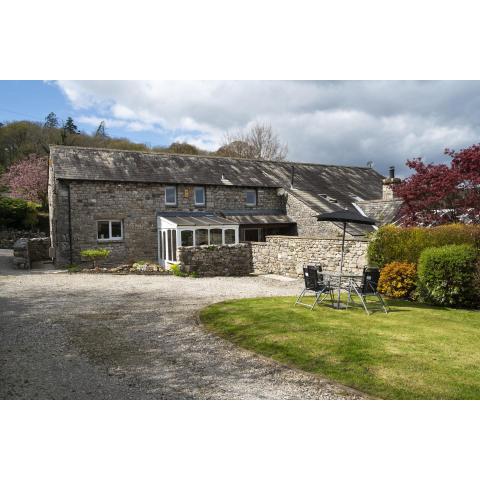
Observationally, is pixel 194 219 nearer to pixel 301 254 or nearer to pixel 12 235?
pixel 301 254

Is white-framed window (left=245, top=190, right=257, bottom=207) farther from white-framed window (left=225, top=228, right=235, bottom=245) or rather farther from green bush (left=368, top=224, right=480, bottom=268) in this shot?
green bush (left=368, top=224, right=480, bottom=268)

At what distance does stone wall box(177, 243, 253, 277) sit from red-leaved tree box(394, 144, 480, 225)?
665cm

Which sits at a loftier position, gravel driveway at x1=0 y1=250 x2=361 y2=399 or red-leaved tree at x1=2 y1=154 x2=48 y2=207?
red-leaved tree at x1=2 y1=154 x2=48 y2=207

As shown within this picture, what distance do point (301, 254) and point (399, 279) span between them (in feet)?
17.4

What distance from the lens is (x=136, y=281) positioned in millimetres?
14469

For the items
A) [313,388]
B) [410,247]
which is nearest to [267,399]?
[313,388]

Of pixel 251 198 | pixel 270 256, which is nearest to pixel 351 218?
pixel 270 256

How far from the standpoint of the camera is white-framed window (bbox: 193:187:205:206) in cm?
2288

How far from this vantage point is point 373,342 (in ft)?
22.5

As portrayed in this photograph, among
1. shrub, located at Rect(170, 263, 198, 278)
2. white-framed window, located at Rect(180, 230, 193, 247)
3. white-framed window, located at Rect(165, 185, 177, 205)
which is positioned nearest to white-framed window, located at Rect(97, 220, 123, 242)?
white-framed window, located at Rect(165, 185, 177, 205)

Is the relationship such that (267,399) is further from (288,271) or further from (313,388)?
(288,271)

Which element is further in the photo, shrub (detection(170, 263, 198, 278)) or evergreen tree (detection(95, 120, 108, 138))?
evergreen tree (detection(95, 120, 108, 138))

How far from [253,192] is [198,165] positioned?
3656mm

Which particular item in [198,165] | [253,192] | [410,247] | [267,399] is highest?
[198,165]
